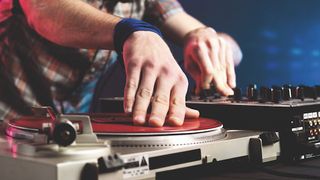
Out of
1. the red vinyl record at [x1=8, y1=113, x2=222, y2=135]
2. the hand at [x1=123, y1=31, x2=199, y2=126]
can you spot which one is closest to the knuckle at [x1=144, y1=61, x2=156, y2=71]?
the hand at [x1=123, y1=31, x2=199, y2=126]

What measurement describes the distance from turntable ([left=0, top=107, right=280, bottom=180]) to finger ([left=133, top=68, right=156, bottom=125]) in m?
0.03

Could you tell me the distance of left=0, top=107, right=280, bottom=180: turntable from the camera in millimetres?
694

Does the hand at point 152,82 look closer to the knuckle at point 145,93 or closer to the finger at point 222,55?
the knuckle at point 145,93

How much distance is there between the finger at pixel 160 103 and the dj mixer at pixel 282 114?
19cm

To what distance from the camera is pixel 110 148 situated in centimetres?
78

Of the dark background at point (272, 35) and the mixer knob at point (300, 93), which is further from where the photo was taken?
the dark background at point (272, 35)

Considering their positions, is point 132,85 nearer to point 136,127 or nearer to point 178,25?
point 136,127

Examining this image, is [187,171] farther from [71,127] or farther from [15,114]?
[15,114]

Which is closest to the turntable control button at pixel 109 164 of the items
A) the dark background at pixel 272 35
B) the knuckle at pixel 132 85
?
the knuckle at pixel 132 85

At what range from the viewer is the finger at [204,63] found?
155 centimetres

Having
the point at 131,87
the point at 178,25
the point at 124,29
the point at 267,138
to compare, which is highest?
the point at 178,25

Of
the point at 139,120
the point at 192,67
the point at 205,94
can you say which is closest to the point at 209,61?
the point at 192,67

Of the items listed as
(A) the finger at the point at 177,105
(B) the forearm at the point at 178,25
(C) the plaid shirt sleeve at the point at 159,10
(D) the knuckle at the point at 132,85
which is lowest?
(A) the finger at the point at 177,105

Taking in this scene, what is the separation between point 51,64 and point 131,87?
91cm
